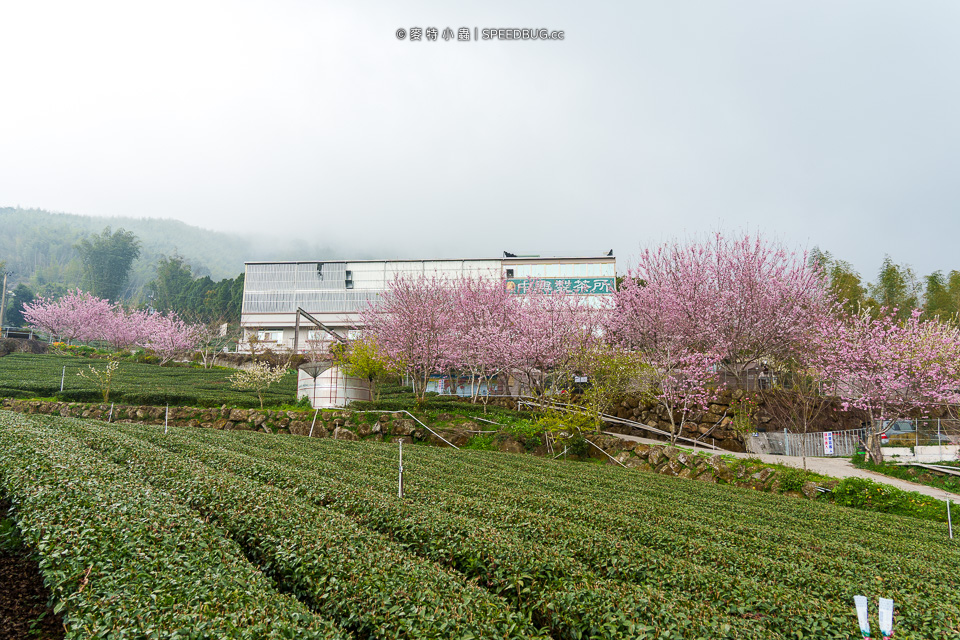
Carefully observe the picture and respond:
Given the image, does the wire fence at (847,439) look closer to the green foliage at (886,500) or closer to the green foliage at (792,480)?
the green foliage at (886,500)

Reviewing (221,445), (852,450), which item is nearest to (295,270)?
(221,445)

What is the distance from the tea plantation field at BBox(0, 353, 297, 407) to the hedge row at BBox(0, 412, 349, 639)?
15690 millimetres

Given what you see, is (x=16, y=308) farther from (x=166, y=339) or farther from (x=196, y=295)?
(x=166, y=339)

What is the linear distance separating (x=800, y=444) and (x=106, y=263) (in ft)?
437

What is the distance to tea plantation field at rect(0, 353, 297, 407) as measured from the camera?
21.9 meters

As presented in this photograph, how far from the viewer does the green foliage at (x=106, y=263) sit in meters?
111

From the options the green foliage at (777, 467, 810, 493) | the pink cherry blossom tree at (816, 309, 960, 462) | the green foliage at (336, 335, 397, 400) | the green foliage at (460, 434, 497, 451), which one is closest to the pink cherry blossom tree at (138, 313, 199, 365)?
the green foliage at (336, 335, 397, 400)

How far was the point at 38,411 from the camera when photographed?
20.9 metres

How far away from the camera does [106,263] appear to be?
11300 centimetres

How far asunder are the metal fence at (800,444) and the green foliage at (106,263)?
410 ft

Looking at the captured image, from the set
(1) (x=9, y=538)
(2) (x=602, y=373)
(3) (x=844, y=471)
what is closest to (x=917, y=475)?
(3) (x=844, y=471)

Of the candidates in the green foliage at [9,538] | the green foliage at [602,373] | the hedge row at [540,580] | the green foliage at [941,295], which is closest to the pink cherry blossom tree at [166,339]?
the green foliage at [602,373]

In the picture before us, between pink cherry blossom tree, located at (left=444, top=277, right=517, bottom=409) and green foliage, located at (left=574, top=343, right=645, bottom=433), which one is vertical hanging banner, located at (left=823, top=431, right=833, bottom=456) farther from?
pink cherry blossom tree, located at (left=444, top=277, right=517, bottom=409)

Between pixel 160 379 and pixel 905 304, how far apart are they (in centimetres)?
5304
